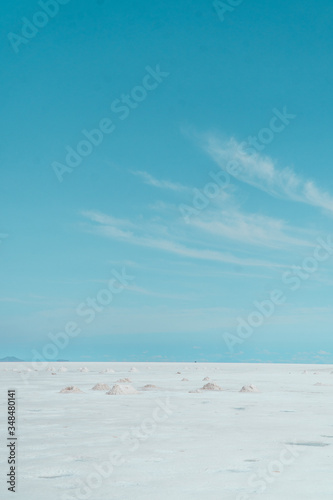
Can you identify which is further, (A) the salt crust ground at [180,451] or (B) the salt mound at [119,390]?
(B) the salt mound at [119,390]

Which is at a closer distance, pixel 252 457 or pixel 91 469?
pixel 91 469

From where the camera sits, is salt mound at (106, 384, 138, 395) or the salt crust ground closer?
the salt crust ground

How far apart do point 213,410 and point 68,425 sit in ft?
12.7

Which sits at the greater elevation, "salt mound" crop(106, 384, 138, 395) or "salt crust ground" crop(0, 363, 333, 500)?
"salt mound" crop(106, 384, 138, 395)

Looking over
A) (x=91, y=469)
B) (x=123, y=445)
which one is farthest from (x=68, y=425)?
(x=91, y=469)

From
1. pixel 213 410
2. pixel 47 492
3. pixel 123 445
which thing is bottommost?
pixel 47 492

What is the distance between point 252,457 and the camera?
6289mm

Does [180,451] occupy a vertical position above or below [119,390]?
below

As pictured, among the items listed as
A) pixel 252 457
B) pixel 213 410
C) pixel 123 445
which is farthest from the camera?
pixel 213 410

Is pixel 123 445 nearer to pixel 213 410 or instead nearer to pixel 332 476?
pixel 332 476

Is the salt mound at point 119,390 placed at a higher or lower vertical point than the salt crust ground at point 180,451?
higher

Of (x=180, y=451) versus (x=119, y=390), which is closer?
(x=180, y=451)

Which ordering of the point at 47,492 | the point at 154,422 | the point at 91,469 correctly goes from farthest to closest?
1. the point at 154,422
2. the point at 91,469
3. the point at 47,492

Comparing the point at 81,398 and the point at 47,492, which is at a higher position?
the point at 81,398
